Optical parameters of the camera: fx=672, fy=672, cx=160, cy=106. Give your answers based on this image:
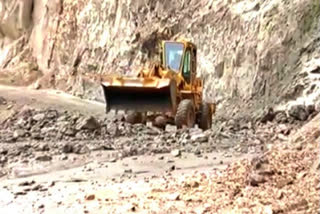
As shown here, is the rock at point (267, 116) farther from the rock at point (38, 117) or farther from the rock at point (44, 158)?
the rock at point (44, 158)

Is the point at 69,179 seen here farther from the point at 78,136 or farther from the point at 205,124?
the point at 205,124

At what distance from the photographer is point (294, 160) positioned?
587 centimetres

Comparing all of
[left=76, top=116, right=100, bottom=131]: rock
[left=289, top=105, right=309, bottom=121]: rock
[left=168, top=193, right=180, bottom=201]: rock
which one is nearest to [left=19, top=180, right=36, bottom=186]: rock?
[left=168, top=193, right=180, bottom=201]: rock

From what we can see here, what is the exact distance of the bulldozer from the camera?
41.4 feet

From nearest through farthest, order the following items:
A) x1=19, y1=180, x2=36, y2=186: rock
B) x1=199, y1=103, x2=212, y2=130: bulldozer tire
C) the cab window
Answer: x1=19, y1=180, x2=36, y2=186: rock < the cab window < x1=199, y1=103, x2=212, y2=130: bulldozer tire

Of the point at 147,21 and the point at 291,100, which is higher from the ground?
the point at 147,21

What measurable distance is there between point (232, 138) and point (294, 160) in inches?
225

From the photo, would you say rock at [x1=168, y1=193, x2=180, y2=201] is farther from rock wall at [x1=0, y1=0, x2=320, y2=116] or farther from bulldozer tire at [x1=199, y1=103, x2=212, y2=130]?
rock wall at [x1=0, y1=0, x2=320, y2=116]

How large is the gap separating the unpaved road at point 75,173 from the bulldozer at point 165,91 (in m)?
2.04

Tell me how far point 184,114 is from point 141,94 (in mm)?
936

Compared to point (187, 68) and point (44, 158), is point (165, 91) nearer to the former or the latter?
point (187, 68)

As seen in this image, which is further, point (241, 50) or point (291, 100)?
point (241, 50)

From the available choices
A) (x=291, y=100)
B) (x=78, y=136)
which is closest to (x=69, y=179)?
(x=78, y=136)

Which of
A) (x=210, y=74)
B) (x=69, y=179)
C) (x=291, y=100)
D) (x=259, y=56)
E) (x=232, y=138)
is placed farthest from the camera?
(x=210, y=74)
